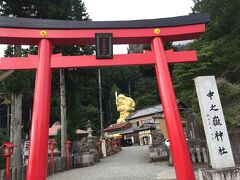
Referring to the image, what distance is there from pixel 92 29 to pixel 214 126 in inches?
179

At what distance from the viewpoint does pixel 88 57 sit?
7949 millimetres

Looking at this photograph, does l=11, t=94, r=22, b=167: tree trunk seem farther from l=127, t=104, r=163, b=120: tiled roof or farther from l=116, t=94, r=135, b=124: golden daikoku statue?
l=116, t=94, r=135, b=124: golden daikoku statue

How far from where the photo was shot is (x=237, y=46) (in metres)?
16.1

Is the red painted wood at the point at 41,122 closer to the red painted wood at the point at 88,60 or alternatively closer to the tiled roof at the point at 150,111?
the red painted wood at the point at 88,60

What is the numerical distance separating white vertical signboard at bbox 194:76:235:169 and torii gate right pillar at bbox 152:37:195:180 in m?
0.80

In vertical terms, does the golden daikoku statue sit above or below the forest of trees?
above

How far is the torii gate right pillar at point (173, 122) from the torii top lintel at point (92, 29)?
56 cm

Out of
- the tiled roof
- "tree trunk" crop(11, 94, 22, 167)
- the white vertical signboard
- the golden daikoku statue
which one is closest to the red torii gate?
the white vertical signboard

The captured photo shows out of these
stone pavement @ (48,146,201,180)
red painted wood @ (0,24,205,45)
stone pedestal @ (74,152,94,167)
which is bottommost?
stone pavement @ (48,146,201,180)

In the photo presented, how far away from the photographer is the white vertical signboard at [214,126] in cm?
627

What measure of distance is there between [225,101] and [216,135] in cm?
609

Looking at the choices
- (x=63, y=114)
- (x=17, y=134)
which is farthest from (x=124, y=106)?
(x=17, y=134)

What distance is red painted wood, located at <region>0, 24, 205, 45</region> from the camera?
25.6 feet

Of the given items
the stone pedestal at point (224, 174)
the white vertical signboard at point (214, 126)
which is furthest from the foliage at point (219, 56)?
the stone pedestal at point (224, 174)
